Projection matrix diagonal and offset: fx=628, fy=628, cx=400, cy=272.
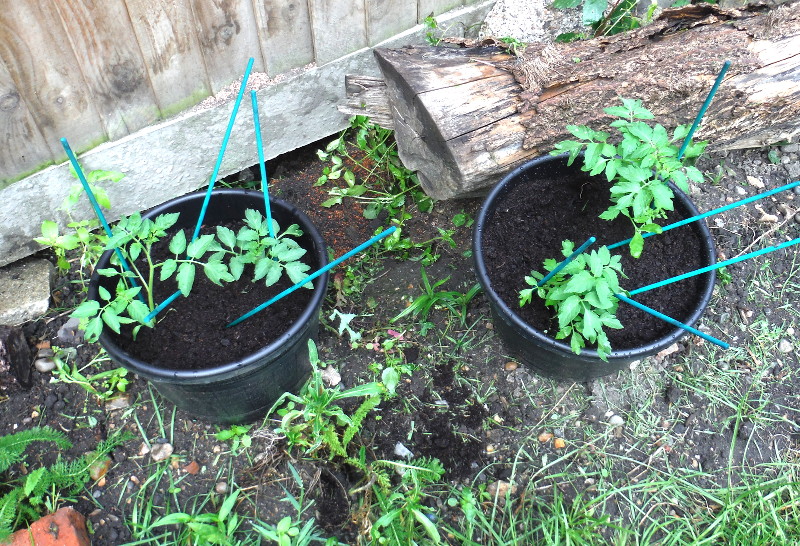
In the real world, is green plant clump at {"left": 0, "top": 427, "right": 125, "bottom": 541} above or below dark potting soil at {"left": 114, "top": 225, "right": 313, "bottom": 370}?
below

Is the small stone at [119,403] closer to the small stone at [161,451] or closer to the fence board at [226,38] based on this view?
the small stone at [161,451]

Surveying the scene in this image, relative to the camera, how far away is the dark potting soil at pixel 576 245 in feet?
6.79

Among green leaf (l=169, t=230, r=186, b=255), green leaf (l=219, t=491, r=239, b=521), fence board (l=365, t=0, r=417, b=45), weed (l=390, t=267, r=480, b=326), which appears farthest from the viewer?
fence board (l=365, t=0, r=417, b=45)

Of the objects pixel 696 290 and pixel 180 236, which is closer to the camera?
pixel 180 236

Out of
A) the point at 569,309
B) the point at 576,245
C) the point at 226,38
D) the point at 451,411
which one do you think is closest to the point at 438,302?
the point at 451,411

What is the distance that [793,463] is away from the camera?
85.7 inches

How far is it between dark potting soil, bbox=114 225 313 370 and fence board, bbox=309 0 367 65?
97 centimetres

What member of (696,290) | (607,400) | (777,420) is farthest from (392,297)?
(777,420)

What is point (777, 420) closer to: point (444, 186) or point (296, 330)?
point (444, 186)

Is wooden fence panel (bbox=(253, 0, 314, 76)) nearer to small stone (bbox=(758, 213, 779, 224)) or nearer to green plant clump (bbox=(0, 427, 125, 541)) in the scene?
green plant clump (bbox=(0, 427, 125, 541))

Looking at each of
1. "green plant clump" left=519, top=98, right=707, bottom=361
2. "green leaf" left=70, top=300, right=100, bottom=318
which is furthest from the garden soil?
"green leaf" left=70, top=300, right=100, bottom=318

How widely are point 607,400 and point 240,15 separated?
192 centimetres

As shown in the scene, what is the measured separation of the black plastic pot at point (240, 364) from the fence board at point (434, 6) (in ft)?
4.04

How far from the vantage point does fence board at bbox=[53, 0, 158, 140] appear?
6.45 ft
